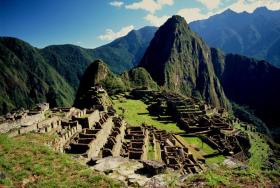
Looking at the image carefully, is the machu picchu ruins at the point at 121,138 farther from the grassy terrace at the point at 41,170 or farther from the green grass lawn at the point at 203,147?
the grassy terrace at the point at 41,170

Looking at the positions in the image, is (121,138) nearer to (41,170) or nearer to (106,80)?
(41,170)

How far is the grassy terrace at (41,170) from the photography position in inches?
502

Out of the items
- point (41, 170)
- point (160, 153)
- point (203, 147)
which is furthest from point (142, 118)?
point (41, 170)

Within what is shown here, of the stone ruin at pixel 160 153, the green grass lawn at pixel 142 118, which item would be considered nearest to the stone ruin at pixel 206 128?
the green grass lawn at pixel 142 118

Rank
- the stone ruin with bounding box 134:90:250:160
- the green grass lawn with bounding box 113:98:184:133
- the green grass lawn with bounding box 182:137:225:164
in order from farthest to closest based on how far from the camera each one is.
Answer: the green grass lawn with bounding box 113:98:184:133 < the stone ruin with bounding box 134:90:250:160 < the green grass lawn with bounding box 182:137:225:164

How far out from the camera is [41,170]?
14109 millimetres

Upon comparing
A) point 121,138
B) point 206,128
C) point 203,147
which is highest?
point 121,138

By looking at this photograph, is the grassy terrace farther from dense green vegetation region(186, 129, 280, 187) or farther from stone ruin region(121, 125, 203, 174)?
stone ruin region(121, 125, 203, 174)

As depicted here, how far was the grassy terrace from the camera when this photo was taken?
1276 centimetres

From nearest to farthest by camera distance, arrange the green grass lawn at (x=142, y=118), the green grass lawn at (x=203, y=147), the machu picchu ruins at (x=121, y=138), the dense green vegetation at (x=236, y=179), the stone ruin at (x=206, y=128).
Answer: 1. the dense green vegetation at (x=236, y=179)
2. the machu picchu ruins at (x=121, y=138)
3. the green grass lawn at (x=203, y=147)
4. the stone ruin at (x=206, y=128)
5. the green grass lawn at (x=142, y=118)

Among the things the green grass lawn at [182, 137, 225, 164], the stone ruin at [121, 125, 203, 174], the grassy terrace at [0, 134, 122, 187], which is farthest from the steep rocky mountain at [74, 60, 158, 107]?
the grassy terrace at [0, 134, 122, 187]

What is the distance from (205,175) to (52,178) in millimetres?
7036

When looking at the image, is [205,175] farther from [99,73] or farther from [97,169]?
[99,73]

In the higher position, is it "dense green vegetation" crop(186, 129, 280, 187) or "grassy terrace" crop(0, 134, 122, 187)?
"grassy terrace" crop(0, 134, 122, 187)
